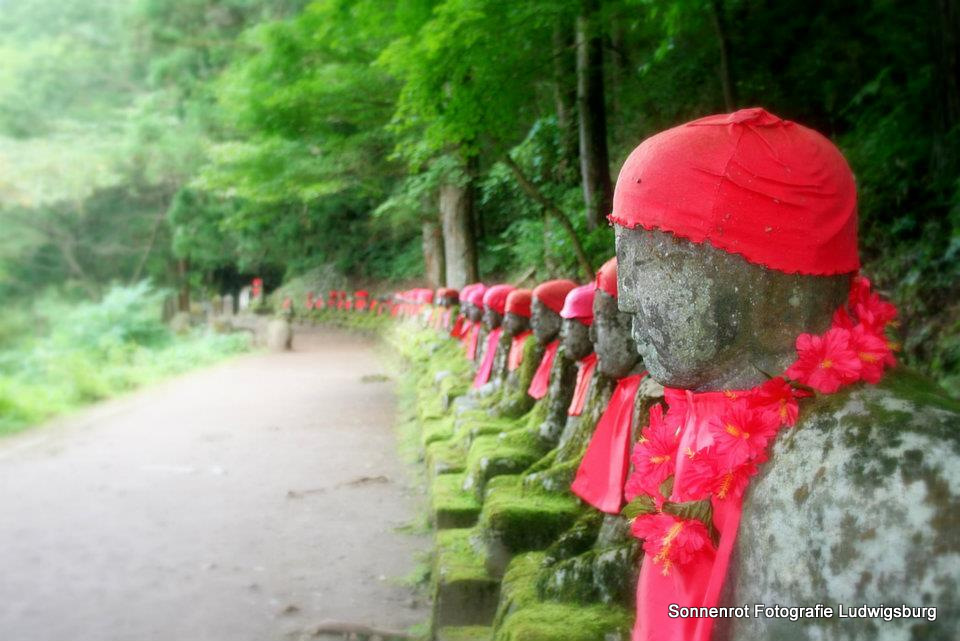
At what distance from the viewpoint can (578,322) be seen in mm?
3996

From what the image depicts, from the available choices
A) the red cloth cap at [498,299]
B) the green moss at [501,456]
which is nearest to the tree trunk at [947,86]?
the red cloth cap at [498,299]

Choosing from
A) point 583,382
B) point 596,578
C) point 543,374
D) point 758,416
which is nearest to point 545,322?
point 543,374

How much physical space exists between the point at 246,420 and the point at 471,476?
651 centimetres

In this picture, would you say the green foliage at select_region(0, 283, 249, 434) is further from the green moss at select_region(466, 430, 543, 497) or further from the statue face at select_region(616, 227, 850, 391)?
the statue face at select_region(616, 227, 850, 391)

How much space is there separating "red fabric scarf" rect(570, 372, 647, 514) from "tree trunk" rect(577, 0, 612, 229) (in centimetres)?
393

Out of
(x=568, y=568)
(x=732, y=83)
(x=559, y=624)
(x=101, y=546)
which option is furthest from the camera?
(x=732, y=83)

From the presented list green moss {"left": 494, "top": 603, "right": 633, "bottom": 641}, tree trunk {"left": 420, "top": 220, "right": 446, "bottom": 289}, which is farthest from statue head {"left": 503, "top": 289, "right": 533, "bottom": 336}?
tree trunk {"left": 420, "top": 220, "right": 446, "bottom": 289}

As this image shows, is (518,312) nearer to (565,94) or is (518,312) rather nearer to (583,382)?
(583,382)

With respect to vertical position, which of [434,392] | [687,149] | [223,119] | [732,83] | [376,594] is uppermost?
[223,119]

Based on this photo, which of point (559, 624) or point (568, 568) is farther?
point (568, 568)

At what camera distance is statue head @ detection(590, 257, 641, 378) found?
126 inches

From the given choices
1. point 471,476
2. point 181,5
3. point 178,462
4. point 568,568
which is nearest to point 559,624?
point 568,568

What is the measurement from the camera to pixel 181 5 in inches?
963

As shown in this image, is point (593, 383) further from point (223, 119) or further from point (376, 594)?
point (223, 119)
